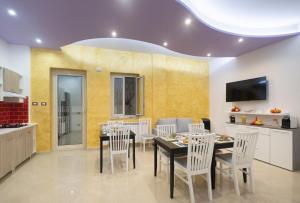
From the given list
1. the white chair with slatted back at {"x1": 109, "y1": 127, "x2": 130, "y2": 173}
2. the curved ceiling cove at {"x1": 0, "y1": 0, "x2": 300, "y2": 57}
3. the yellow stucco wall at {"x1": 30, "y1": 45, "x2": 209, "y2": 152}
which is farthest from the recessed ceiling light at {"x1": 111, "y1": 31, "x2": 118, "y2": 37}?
the white chair with slatted back at {"x1": 109, "y1": 127, "x2": 130, "y2": 173}

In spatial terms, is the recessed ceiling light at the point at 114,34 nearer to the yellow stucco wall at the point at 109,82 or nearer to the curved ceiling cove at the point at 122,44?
the curved ceiling cove at the point at 122,44

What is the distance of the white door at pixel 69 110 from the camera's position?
192 inches

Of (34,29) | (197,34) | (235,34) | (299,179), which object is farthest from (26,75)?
(299,179)

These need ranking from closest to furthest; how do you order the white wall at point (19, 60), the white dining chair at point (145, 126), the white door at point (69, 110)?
the white wall at point (19, 60) → the white door at point (69, 110) → the white dining chair at point (145, 126)

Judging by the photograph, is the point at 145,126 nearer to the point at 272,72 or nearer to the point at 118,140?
the point at 118,140

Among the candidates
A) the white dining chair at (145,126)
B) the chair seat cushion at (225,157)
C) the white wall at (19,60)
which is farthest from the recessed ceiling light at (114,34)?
the chair seat cushion at (225,157)

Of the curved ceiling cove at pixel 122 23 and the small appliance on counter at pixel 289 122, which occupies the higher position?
the curved ceiling cove at pixel 122 23

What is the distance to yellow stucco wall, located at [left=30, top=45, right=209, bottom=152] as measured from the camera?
4574mm

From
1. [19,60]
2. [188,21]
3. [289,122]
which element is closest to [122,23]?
[188,21]

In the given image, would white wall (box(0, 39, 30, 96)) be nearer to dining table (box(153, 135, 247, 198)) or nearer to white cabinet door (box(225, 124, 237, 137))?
dining table (box(153, 135, 247, 198))

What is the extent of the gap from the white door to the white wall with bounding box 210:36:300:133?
4690 mm

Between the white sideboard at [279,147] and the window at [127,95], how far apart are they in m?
3.37

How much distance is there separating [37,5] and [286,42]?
513 centimetres

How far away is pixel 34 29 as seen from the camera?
134 inches
